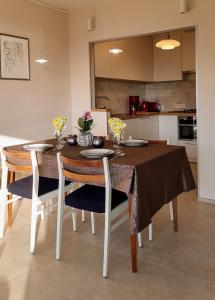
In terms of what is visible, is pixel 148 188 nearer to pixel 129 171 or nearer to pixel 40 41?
pixel 129 171

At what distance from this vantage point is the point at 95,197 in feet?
8.10

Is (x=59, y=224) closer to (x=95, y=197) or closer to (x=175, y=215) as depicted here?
Answer: (x=95, y=197)

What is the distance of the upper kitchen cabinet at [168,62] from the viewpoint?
6434 millimetres

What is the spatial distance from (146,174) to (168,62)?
483 cm

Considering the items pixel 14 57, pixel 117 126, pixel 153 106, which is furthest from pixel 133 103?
pixel 117 126

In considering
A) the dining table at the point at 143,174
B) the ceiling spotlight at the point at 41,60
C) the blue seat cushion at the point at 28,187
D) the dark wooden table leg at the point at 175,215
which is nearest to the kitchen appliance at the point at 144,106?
the ceiling spotlight at the point at 41,60

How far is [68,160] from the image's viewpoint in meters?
2.34

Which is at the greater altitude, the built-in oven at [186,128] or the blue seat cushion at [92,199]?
the built-in oven at [186,128]

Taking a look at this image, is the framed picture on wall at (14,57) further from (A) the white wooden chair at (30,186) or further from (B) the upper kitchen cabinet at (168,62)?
(B) the upper kitchen cabinet at (168,62)

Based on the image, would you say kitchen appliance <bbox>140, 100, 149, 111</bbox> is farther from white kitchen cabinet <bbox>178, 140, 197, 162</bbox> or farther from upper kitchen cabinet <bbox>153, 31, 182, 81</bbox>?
white kitchen cabinet <bbox>178, 140, 197, 162</bbox>

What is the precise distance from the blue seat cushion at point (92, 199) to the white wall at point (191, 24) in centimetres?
169

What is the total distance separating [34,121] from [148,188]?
2.50 m

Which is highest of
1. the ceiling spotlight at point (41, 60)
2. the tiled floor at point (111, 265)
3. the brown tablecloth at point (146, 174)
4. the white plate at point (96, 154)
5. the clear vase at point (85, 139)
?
the ceiling spotlight at point (41, 60)

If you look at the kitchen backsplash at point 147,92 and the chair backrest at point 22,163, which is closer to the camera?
the chair backrest at point 22,163
